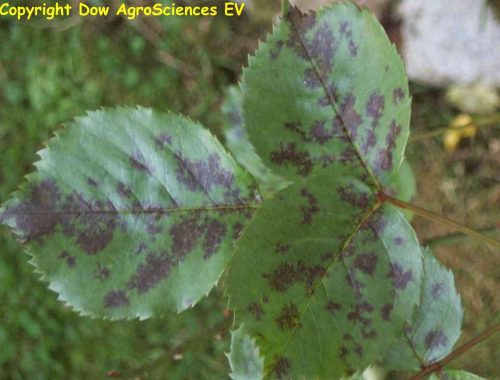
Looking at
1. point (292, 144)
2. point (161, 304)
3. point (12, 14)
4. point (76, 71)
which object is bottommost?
point (161, 304)

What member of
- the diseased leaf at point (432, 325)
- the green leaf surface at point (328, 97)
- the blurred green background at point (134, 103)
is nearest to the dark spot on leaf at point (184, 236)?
the green leaf surface at point (328, 97)

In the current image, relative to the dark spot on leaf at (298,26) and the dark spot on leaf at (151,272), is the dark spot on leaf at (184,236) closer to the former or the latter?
the dark spot on leaf at (151,272)

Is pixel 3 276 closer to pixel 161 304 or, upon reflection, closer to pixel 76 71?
pixel 76 71

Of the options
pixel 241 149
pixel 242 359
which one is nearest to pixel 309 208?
pixel 242 359

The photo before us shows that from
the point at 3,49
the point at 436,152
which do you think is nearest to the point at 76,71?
the point at 3,49

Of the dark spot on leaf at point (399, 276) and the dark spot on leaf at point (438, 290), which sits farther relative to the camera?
the dark spot on leaf at point (438, 290)

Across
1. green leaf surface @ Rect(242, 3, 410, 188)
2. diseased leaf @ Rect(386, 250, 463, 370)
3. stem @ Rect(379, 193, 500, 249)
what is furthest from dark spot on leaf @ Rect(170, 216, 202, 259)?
diseased leaf @ Rect(386, 250, 463, 370)
